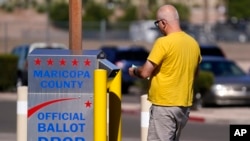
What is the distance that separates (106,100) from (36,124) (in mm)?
862

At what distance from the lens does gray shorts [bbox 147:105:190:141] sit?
9547 mm

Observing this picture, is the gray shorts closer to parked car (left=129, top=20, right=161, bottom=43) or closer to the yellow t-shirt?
the yellow t-shirt

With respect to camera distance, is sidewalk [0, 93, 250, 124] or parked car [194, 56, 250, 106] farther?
parked car [194, 56, 250, 106]

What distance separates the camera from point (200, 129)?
801 inches

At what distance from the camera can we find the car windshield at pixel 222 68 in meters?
27.6

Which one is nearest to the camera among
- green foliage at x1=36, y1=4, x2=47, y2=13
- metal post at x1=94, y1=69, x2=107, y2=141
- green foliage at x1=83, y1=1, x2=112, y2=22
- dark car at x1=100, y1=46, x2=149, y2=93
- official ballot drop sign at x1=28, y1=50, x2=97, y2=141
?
metal post at x1=94, y1=69, x2=107, y2=141

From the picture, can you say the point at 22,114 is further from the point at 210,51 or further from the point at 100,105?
the point at 210,51

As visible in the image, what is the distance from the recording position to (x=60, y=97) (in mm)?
10148

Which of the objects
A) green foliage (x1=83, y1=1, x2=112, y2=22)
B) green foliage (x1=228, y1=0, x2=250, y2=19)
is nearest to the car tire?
green foliage (x1=83, y1=1, x2=112, y2=22)

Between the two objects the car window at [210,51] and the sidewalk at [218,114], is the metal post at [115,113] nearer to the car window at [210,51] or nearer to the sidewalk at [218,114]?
the sidewalk at [218,114]

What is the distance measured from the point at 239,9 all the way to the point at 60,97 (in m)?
66.8

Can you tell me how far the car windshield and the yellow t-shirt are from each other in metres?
17.9

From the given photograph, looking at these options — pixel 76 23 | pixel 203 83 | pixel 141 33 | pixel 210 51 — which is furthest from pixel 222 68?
pixel 141 33

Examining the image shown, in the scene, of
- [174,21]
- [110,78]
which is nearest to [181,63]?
[174,21]
